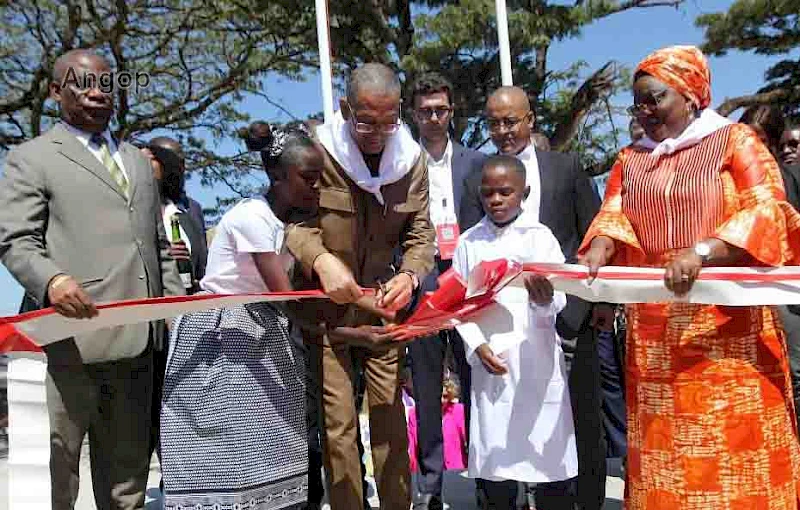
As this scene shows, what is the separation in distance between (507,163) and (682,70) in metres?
0.98

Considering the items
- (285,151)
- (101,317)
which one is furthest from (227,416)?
(285,151)

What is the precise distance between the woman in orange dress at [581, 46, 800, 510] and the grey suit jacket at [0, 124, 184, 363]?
1822mm

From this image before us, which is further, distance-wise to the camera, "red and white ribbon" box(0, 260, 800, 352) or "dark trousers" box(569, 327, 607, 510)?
"dark trousers" box(569, 327, 607, 510)

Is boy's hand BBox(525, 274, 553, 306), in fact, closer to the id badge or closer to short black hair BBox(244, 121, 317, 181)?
short black hair BBox(244, 121, 317, 181)

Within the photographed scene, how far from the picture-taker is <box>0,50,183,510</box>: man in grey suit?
2920 mm

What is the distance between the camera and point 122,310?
111 inches

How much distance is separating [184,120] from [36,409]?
36.5 feet

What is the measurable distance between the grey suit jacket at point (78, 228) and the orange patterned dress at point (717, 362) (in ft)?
6.60

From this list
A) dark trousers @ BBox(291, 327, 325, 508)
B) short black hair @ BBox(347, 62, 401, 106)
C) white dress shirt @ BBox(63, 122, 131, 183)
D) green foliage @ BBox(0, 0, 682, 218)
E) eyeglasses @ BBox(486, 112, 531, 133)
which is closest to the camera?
short black hair @ BBox(347, 62, 401, 106)

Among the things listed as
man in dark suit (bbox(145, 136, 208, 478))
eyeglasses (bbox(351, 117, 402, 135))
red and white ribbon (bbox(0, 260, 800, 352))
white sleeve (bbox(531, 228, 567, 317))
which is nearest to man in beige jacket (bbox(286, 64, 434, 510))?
eyeglasses (bbox(351, 117, 402, 135))

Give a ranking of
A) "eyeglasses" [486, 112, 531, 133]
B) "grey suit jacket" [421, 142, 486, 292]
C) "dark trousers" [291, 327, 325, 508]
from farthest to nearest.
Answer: "grey suit jacket" [421, 142, 486, 292] < "eyeglasses" [486, 112, 531, 133] < "dark trousers" [291, 327, 325, 508]

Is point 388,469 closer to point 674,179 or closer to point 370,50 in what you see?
point 674,179

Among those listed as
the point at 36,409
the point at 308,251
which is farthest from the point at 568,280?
the point at 36,409

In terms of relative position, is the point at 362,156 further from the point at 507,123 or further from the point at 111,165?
the point at 507,123
